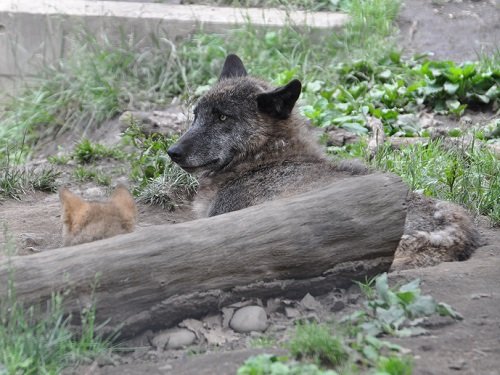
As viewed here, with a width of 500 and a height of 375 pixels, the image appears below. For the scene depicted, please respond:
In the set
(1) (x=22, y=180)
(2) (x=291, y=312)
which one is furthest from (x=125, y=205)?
(1) (x=22, y=180)

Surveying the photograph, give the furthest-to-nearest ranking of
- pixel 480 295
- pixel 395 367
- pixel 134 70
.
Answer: pixel 134 70, pixel 480 295, pixel 395 367

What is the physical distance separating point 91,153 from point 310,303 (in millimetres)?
5149

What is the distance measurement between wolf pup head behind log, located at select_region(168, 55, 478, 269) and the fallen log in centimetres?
124

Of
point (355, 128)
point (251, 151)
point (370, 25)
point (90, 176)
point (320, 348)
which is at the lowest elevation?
point (90, 176)

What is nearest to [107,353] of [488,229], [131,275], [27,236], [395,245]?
[131,275]

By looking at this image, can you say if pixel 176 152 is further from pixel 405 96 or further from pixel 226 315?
pixel 405 96

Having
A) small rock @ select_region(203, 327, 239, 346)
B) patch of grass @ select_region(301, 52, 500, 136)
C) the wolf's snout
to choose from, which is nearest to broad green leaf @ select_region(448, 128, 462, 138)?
A: patch of grass @ select_region(301, 52, 500, 136)

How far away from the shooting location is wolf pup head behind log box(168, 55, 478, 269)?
5930 mm

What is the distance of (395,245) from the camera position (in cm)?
464

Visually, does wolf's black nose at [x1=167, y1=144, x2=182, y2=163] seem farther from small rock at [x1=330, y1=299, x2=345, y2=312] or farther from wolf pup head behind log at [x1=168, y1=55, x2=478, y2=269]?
small rock at [x1=330, y1=299, x2=345, y2=312]

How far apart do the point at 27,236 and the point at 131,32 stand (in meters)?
6.40

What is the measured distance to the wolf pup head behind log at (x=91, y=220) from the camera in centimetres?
481

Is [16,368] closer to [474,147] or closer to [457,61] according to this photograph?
[474,147]

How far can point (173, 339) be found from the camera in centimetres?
427
